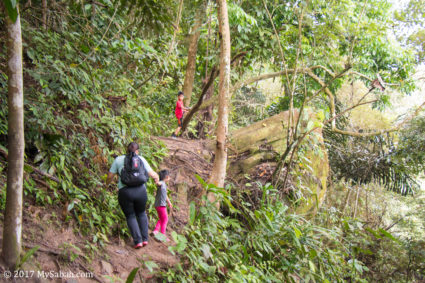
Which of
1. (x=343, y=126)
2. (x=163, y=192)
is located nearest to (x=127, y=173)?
(x=163, y=192)

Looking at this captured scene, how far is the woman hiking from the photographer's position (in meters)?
4.43

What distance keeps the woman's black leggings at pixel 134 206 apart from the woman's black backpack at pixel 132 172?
11 cm

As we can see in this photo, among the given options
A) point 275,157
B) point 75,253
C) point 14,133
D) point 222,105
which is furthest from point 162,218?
point 275,157

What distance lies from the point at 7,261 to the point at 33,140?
2143 mm

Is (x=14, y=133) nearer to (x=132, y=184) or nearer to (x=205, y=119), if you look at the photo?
(x=132, y=184)

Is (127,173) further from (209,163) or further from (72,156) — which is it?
(209,163)

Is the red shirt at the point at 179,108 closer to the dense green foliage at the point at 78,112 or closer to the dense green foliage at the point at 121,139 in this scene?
the dense green foliage at the point at 121,139

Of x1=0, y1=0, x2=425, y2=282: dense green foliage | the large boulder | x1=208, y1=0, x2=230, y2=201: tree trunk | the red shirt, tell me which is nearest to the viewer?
x1=0, y1=0, x2=425, y2=282: dense green foliage

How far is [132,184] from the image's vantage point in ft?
14.6

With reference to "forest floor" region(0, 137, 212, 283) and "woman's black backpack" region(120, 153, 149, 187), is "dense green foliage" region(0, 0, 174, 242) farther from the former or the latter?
"woman's black backpack" region(120, 153, 149, 187)

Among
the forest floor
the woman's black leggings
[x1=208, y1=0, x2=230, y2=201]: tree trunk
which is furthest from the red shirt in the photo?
the woman's black leggings

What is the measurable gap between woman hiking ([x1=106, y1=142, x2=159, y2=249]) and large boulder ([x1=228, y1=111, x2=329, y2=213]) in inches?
143

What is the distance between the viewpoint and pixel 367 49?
9422 millimetres

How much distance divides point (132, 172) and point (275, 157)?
187 inches
